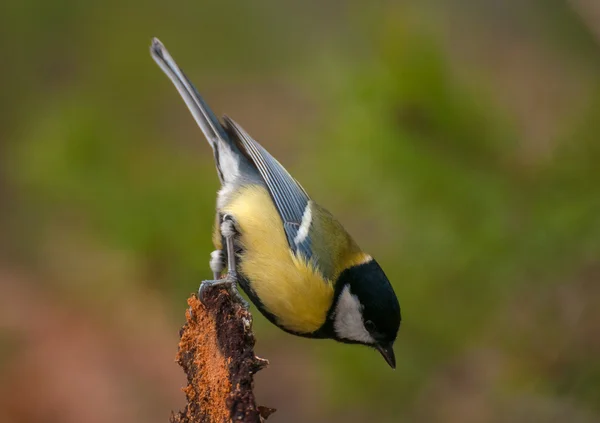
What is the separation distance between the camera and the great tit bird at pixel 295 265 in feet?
4.63

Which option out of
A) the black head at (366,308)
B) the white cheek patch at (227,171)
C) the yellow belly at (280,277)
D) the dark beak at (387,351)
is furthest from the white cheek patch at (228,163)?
the dark beak at (387,351)

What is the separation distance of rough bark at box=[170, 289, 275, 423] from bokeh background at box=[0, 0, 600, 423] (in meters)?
0.70

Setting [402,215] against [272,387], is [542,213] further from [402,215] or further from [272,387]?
[272,387]

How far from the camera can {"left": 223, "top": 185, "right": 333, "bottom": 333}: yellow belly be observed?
55.1 inches

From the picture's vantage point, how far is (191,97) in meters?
1.68

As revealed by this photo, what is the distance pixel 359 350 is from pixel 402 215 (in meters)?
0.39

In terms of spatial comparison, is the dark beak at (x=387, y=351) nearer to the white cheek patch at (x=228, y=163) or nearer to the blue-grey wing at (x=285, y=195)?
the blue-grey wing at (x=285, y=195)

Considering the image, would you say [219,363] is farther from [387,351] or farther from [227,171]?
[227,171]

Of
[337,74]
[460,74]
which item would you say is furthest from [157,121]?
[460,74]

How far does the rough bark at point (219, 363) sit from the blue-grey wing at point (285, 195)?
37 cm

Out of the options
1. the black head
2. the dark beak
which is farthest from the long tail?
the dark beak

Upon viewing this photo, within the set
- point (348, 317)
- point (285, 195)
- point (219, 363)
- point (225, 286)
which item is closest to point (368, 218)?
point (285, 195)

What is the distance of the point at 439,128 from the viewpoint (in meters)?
1.67

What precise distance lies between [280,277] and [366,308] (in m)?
0.19
